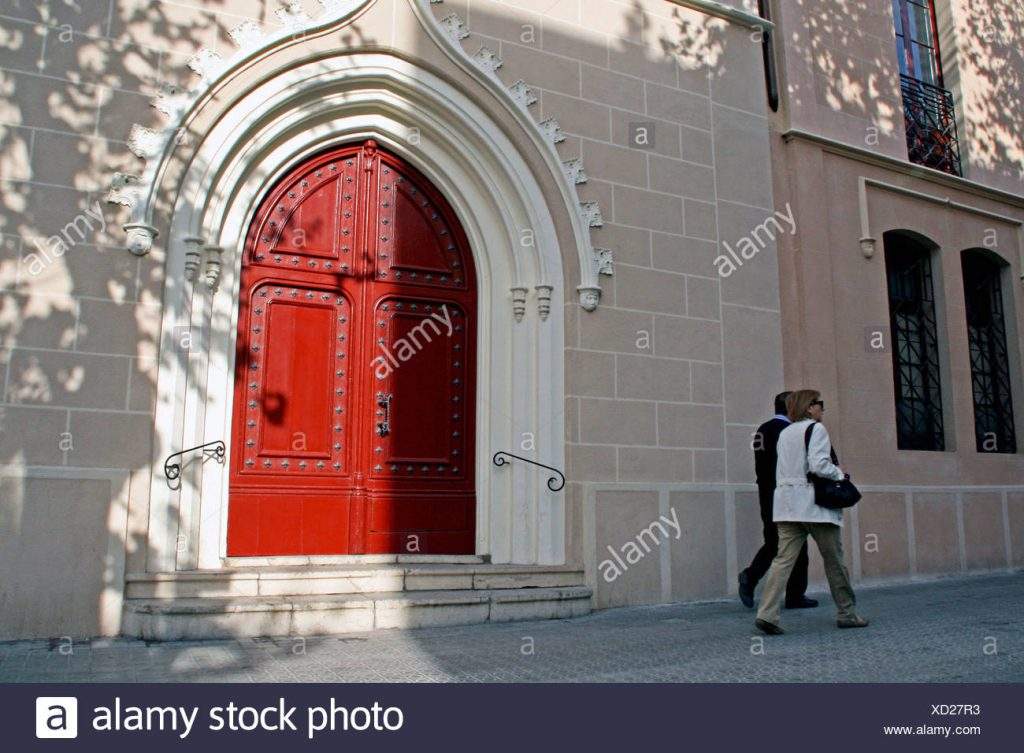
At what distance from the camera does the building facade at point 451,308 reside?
6121 mm

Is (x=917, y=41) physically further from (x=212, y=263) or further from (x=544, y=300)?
(x=212, y=263)

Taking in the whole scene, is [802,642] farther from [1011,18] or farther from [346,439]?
[1011,18]

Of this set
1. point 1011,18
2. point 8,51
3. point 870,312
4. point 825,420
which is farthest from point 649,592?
point 1011,18

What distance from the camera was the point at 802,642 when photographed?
5676mm

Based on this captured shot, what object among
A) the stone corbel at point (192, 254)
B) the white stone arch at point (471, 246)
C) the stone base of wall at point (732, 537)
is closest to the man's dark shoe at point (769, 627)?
the stone base of wall at point (732, 537)

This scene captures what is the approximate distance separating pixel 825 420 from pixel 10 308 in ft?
23.4

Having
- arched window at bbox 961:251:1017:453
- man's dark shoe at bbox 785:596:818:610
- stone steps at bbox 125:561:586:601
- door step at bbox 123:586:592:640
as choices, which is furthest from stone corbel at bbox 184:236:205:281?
arched window at bbox 961:251:1017:453

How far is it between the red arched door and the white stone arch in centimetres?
17

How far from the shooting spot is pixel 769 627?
593cm

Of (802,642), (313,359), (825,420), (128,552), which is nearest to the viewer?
(802,642)

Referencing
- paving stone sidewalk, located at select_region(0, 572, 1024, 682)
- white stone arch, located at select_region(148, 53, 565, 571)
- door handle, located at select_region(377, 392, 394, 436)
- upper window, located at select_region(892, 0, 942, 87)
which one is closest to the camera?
paving stone sidewalk, located at select_region(0, 572, 1024, 682)

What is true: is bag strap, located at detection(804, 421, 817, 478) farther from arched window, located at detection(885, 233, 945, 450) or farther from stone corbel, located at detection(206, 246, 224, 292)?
stone corbel, located at detection(206, 246, 224, 292)

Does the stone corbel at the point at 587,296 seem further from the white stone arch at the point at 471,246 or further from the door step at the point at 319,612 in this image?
the door step at the point at 319,612

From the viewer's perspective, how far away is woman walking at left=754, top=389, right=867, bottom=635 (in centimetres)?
584
